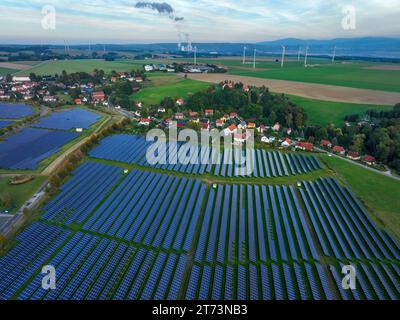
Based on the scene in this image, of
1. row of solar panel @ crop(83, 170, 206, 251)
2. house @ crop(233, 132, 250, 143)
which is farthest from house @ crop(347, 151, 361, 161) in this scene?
row of solar panel @ crop(83, 170, 206, 251)

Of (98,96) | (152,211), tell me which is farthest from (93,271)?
(98,96)

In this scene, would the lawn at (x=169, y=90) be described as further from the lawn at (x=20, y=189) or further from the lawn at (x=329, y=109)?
the lawn at (x=20, y=189)

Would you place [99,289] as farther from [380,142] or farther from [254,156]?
[380,142]

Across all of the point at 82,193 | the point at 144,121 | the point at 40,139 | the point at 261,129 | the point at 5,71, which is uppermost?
the point at 5,71

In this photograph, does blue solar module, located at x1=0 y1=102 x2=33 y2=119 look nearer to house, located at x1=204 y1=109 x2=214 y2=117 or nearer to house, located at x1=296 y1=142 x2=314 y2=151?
house, located at x1=204 y1=109 x2=214 y2=117

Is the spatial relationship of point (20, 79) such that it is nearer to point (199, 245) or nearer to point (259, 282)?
point (199, 245)

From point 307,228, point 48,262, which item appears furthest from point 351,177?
point 48,262
